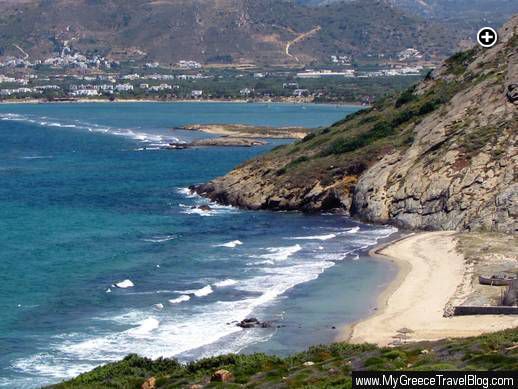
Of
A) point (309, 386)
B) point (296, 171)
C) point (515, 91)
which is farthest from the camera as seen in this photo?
point (296, 171)

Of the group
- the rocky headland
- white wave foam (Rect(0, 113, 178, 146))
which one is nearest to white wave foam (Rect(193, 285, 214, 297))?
white wave foam (Rect(0, 113, 178, 146))

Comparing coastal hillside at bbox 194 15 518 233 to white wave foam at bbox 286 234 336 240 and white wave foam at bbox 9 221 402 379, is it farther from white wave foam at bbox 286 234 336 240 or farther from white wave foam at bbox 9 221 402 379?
white wave foam at bbox 9 221 402 379

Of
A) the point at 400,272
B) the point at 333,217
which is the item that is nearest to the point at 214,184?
the point at 333,217

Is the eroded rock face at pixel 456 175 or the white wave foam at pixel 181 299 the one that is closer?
the white wave foam at pixel 181 299

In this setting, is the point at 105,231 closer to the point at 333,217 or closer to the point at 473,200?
the point at 333,217

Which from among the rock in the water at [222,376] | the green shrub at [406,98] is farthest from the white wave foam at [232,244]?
the green shrub at [406,98]

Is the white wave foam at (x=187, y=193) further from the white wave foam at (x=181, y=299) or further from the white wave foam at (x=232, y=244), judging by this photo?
the white wave foam at (x=181, y=299)

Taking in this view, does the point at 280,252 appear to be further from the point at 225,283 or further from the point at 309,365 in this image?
the point at 309,365
